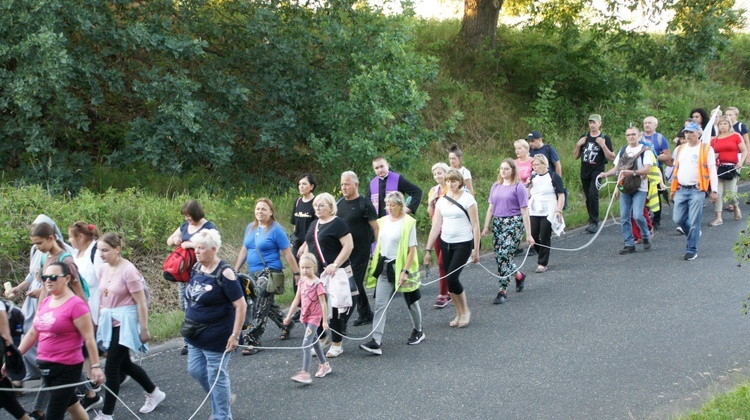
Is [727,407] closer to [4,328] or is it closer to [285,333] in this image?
[285,333]

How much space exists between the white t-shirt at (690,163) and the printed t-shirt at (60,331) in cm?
845

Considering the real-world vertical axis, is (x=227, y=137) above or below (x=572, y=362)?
above

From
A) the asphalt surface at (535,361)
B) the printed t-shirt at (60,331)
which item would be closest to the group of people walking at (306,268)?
the printed t-shirt at (60,331)

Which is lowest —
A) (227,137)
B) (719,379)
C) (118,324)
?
(719,379)

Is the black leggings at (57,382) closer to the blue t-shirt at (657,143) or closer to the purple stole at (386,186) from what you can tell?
the purple stole at (386,186)

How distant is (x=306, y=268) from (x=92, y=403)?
2.13 meters

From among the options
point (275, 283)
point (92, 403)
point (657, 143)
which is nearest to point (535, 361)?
point (275, 283)

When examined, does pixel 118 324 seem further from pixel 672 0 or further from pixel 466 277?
pixel 672 0

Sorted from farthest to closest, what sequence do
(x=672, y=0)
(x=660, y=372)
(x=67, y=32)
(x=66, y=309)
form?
(x=672, y=0) → (x=67, y=32) → (x=660, y=372) → (x=66, y=309)

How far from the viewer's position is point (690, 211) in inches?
467

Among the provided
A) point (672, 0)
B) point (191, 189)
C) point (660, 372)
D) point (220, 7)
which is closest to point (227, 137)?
point (191, 189)

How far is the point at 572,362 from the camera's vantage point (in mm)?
7957

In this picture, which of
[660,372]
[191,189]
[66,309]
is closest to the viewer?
[66,309]

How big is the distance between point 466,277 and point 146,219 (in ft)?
14.1
